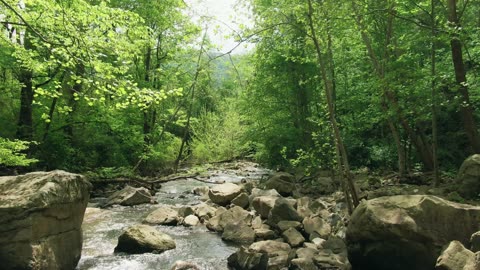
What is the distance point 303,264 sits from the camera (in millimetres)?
6801

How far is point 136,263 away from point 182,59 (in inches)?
708

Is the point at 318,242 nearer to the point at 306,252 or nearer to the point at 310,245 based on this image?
the point at 310,245

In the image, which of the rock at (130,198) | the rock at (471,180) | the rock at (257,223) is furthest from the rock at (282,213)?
the rock at (130,198)

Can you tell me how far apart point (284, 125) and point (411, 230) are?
13.9 m

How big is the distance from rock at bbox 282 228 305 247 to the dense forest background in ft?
6.84

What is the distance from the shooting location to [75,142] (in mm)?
16594

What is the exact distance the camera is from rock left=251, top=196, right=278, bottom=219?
34.8 feet

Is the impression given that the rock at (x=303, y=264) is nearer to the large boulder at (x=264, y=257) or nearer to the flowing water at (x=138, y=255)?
the large boulder at (x=264, y=257)

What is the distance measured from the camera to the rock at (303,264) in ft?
22.1

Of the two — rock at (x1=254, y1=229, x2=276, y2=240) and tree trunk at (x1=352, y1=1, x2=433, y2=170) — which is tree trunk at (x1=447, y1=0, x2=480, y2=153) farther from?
rock at (x1=254, y1=229, x2=276, y2=240)

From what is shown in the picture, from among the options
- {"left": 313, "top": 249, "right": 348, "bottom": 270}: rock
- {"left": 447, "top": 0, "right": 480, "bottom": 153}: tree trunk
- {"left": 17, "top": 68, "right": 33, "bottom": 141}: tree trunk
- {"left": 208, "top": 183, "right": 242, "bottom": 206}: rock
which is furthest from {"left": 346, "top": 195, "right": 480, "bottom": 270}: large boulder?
{"left": 17, "top": 68, "right": 33, "bottom": 141}: tree trunk

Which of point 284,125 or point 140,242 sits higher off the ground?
point 284,125

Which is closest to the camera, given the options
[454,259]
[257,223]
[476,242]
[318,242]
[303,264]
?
[476,242]

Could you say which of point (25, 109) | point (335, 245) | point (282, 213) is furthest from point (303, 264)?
point (25, 109)
